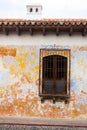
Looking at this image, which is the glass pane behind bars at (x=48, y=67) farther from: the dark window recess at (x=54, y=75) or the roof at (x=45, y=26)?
the roof at (x=45, y=26)

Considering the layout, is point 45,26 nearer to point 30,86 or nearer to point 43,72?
point 43,72

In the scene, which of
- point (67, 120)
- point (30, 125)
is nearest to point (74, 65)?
point (67, 120)

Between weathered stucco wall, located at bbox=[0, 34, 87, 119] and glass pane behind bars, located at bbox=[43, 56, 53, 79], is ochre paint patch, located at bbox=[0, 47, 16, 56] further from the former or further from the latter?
glass pane behind bars, located at bbox=[43, 56, 53, 79]

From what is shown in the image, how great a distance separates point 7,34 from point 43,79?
6.81 ft

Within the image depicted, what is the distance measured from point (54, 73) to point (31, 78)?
85cm

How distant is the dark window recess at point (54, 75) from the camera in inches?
563

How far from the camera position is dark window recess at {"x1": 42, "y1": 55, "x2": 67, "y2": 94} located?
14.3 m

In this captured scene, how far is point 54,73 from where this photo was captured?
14.3 m

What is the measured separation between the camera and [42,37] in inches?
568
